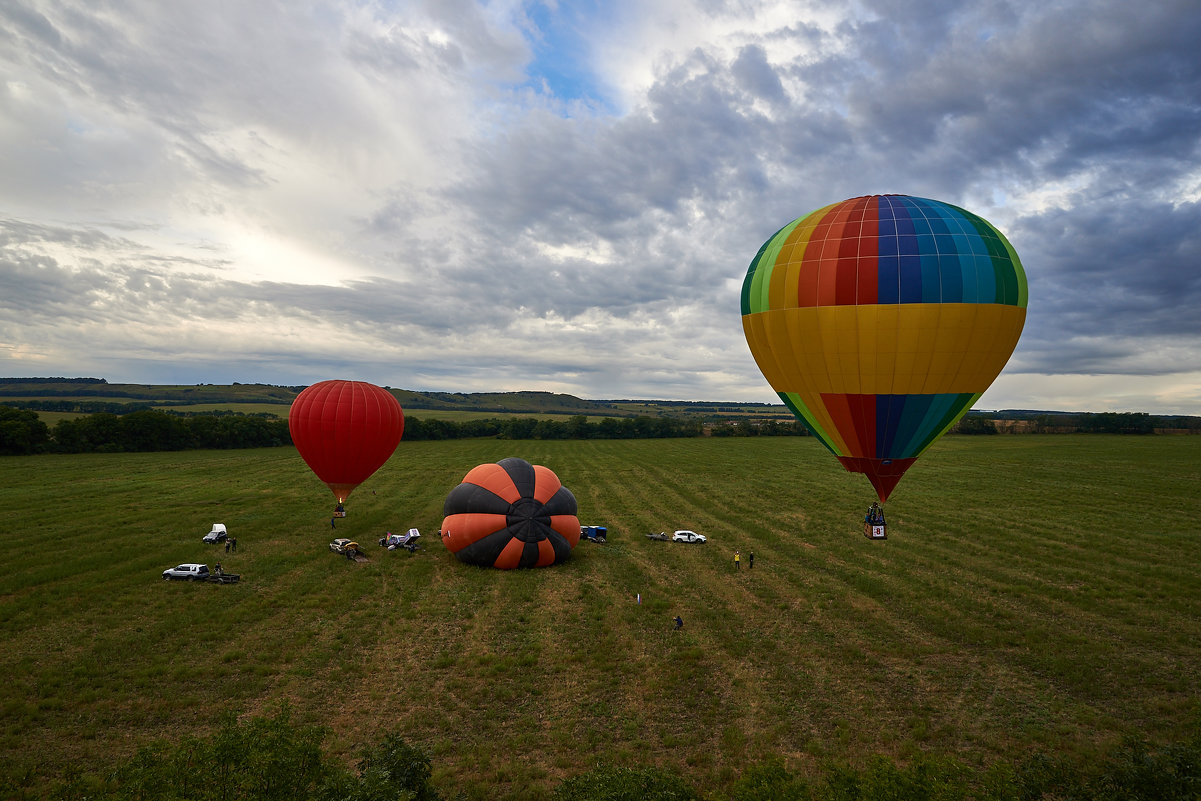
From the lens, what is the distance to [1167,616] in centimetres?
1655

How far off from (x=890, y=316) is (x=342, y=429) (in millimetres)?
21611

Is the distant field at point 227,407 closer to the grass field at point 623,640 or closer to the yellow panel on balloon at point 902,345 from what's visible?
the grass field at point 623,640

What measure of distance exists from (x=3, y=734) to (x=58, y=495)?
31944mm

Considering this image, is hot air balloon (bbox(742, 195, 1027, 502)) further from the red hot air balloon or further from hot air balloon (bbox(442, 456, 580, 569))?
the red hot air balloon

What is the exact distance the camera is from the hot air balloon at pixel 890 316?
1577 cm

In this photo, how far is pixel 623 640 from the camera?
590 inches

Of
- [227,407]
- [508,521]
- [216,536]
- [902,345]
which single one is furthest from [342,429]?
[227,407]

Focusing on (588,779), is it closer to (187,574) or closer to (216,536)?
(187,574)

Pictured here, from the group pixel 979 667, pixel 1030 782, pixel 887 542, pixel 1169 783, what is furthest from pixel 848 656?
pixel 887 542

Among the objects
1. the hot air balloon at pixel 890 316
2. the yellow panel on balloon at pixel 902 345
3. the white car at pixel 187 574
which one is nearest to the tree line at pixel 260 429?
the hot air balloon at pixel 890 316

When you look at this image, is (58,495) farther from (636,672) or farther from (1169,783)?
(1169,783)

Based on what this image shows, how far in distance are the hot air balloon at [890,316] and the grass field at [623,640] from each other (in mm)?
5664

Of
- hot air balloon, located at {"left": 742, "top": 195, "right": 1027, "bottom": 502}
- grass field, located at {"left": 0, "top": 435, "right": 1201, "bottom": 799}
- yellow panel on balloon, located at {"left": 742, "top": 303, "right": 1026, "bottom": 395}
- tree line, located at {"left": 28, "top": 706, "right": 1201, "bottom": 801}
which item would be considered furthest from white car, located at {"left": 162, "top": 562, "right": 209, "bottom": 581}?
yellow panel on balloon, located at {"left": 742, "top": 303, "right": 1026, "bottom": 395}

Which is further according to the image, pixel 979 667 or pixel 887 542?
pixel 887 542
